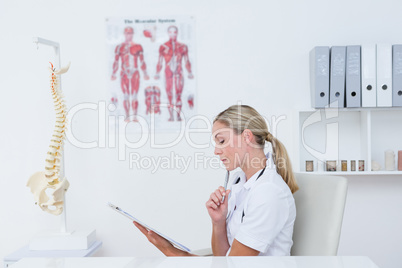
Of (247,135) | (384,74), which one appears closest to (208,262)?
(247,135)

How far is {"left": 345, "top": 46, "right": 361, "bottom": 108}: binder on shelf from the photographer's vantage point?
2.39 metres

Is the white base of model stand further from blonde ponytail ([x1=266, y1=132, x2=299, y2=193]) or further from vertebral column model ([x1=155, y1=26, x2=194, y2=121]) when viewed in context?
blonde ponytail ([x1=266, y1=132, x2=299, y2=193])

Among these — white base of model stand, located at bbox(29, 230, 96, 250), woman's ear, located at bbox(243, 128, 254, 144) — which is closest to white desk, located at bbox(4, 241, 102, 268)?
white base of model stand, located at bbox(29, 230, 96, 250)

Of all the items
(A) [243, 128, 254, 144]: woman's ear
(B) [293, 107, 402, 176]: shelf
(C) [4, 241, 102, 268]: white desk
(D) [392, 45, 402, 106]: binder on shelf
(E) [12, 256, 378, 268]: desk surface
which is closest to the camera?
(E) [12, 256, 378, 268]: desk surface

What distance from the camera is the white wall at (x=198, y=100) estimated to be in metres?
2.62

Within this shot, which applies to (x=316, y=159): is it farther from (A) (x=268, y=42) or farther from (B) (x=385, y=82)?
(A) (x=268, y=42)

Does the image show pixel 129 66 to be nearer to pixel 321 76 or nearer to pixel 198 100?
pixel 198 100

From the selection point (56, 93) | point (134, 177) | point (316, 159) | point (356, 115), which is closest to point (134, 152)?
point (134, 177)

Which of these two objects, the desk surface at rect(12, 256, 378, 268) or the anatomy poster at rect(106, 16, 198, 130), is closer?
the desk surface at rect(12, 256, 378, 268)

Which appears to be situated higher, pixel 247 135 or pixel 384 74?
pixel 384 74

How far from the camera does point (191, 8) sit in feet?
8.70

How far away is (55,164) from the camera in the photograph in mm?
2279

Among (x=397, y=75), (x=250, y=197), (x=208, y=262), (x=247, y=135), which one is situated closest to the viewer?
(x=208, y=262)

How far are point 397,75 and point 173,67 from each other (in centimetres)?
127
